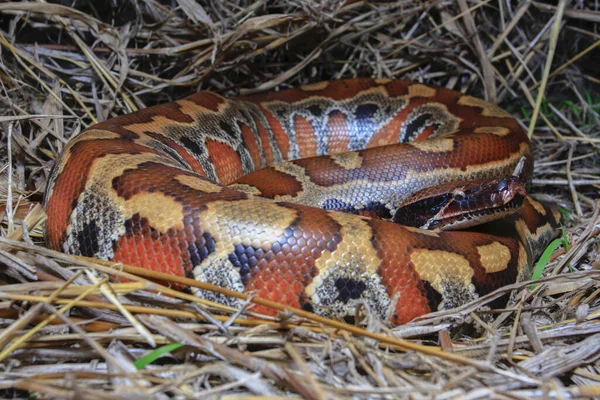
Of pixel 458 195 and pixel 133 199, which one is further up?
pixel 133 199

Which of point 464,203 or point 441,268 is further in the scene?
point 464,203

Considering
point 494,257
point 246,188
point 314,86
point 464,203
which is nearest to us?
point 494,257

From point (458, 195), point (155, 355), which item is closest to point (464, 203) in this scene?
point (458, 195)

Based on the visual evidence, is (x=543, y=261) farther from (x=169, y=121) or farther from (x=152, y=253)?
(x=169, y=121)

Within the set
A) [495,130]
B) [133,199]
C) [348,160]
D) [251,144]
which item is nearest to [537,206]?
[495,130]

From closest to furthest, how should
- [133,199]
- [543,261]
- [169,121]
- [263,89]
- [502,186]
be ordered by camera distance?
1. [133,199]
2. [502,186]
3. [543,261]
4. [169,121]
5. [263,89]

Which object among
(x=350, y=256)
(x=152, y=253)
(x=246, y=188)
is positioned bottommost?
(x=350, y=256)
